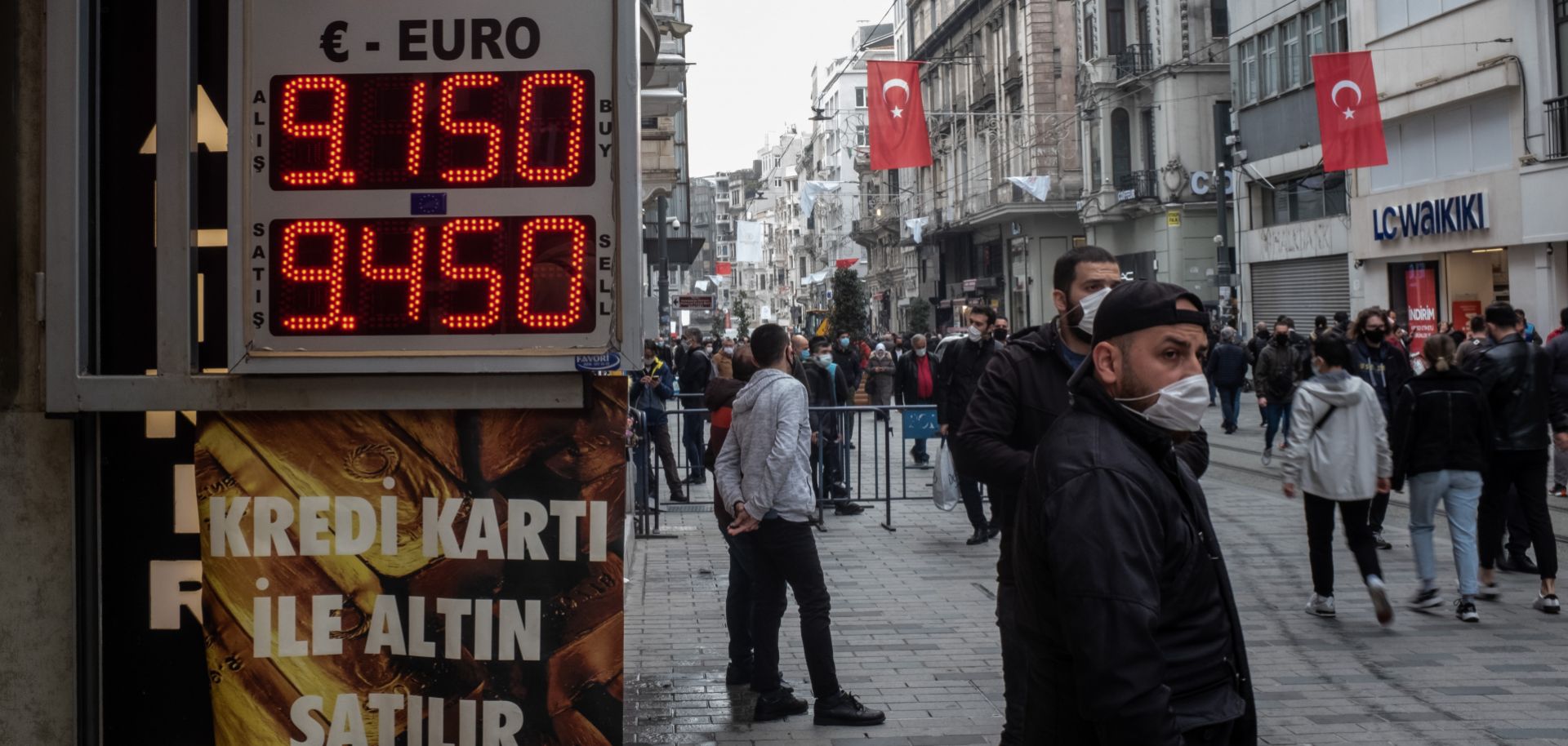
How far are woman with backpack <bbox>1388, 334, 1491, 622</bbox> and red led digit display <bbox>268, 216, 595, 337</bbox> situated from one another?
6507mm

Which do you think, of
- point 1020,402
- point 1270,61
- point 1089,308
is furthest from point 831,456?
point 1270,61

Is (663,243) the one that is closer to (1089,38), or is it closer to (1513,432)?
(1089,38)

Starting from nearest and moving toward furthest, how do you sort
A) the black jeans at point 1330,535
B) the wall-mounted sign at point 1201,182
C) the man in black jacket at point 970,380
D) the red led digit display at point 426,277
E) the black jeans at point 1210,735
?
the black jeans at point 1210,735
the red led digit display at point 426,277
the black jeans at point 1330,535
the man in black jacket at point 970,380
the wall-mounted sign at point 1201,182

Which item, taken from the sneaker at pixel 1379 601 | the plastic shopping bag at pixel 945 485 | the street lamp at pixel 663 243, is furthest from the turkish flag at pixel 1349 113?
the sneaker at pixel 1379 601

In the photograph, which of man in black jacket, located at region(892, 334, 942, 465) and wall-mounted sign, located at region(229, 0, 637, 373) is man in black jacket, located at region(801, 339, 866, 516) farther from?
wall-mounted sign, located at region(229, 0, 637, 373)

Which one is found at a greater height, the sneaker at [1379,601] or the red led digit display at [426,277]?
the red led digit display at [426,277]

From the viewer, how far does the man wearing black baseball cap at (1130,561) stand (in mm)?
2822

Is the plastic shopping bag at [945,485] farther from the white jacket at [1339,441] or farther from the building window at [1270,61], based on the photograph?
the building window at [1270,61]

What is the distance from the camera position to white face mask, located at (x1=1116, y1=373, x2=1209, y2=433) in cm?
306

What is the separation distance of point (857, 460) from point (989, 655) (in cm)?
703

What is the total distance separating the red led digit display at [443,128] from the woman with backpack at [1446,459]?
21.5 ft

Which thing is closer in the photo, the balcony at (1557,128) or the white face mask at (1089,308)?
the white face mask at (1089,308)

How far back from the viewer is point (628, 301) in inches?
172

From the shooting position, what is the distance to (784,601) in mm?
6957
